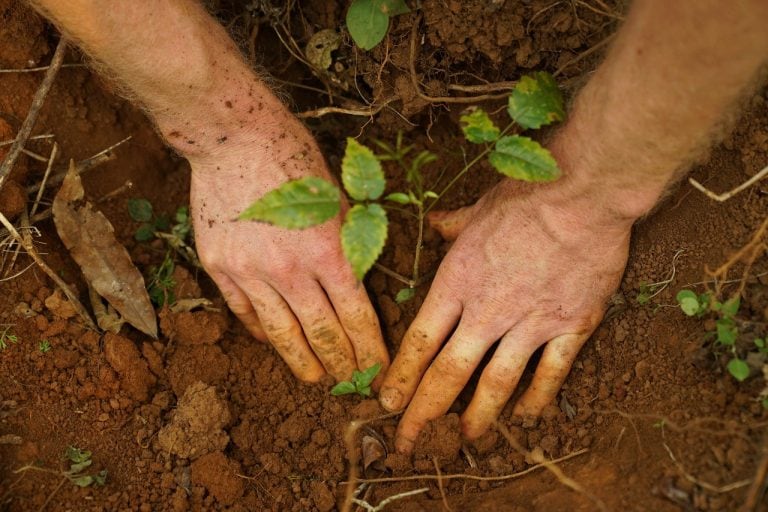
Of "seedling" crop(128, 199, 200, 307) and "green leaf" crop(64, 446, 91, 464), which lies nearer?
"green leaf" crop(64, 446, 91, 464)

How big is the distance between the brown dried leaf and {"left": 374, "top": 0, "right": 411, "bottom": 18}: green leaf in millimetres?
1048

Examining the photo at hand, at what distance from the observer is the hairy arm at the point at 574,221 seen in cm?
146

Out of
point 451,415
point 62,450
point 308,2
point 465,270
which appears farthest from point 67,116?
point 451,415

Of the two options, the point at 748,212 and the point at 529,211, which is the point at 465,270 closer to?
the point at 529,211

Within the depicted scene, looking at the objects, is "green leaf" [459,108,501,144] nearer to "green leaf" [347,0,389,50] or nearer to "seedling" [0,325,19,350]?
"green leaf" [347,0,389,50]

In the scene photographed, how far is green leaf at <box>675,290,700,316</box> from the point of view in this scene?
1744mm

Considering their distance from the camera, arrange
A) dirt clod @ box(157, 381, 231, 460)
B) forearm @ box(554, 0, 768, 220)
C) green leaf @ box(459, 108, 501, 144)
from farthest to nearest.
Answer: dirt clod @ box(157, 381, 231, 460)
green leaf @ box(459, 108, 501, 144)
forearm @ box(554, 0, 768, 220)

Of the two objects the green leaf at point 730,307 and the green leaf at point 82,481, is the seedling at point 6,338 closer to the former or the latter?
the green leaf at point 82,481

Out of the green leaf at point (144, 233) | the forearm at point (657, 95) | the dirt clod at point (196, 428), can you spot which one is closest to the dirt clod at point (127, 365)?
the dirt clod at point (196, 428)

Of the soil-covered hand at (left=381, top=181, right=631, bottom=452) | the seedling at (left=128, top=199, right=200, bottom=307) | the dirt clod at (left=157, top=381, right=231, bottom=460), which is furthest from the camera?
the seedling at (left=128, top=199, right=200, bottom=307)

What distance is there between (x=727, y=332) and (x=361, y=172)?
3.04 ft

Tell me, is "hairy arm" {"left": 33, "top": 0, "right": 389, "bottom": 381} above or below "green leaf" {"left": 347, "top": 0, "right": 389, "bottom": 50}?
below

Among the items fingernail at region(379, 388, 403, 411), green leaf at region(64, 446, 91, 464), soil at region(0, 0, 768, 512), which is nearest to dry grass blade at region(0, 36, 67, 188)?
soil at region(0, 0, 768, 512)

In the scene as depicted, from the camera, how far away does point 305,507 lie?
6.55 feet
